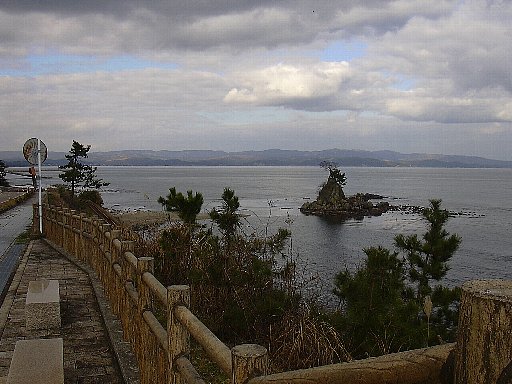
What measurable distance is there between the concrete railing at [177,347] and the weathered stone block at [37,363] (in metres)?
0.70

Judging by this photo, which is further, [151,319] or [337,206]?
[337,206]

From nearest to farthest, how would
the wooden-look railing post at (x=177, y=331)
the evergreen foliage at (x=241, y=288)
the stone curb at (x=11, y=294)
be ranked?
the wooden-look railing post at (x=177, y=331) → the evergreen foliage at (x=241, y=288) → the stone curb at (x=11, y=294)

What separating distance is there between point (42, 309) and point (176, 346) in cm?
302

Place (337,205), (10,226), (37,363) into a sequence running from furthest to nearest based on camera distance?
(337,205) → (10,226) → (37,363)

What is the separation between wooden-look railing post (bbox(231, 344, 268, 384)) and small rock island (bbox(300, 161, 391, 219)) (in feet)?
146

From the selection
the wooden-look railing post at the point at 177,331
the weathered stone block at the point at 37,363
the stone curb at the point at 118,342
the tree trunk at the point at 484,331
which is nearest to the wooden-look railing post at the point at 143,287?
the stone curb at the point at 118,342

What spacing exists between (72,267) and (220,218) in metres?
3.18

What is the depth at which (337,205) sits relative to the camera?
1967 inches

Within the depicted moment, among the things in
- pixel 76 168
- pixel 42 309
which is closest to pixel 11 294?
pixel 42 309

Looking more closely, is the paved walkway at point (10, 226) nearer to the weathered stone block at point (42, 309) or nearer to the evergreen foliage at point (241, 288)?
the evergreen foliage at point (241, 288)

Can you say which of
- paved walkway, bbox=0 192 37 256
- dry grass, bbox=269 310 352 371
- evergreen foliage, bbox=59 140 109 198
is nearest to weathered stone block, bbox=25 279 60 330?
dry grass, bbox=269 310 352 371

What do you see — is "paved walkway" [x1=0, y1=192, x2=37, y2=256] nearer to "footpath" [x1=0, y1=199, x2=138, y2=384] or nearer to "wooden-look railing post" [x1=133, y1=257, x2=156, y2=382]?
"footpath" [x1=0, y1=199, x2=138, y2=384]

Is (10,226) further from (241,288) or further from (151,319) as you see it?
(151,319)

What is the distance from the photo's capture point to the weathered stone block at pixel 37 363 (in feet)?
11.7
